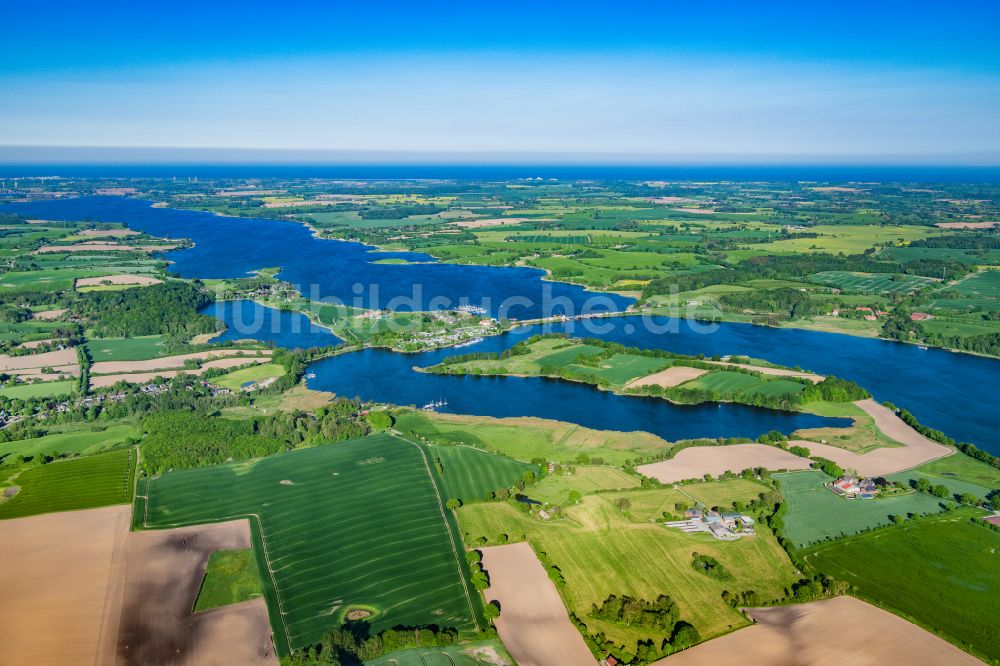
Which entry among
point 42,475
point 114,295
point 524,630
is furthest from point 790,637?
point 114,295

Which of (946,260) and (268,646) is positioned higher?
(946,260)

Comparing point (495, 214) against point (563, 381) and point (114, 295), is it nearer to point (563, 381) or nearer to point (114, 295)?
point (114, 295)

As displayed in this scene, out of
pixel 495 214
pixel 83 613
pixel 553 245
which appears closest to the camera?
pixel 83 613

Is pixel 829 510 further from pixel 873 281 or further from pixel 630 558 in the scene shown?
pixel 873 281

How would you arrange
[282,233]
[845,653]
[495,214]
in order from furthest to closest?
[495,214] → [282,233] → [845,653]

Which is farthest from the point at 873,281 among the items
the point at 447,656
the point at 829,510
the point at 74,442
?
the point at 74,442

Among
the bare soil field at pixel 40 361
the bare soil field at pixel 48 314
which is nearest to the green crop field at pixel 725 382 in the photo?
the bare soil field at pixel 40 361

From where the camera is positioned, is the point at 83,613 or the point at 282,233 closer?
the point at 83,613
